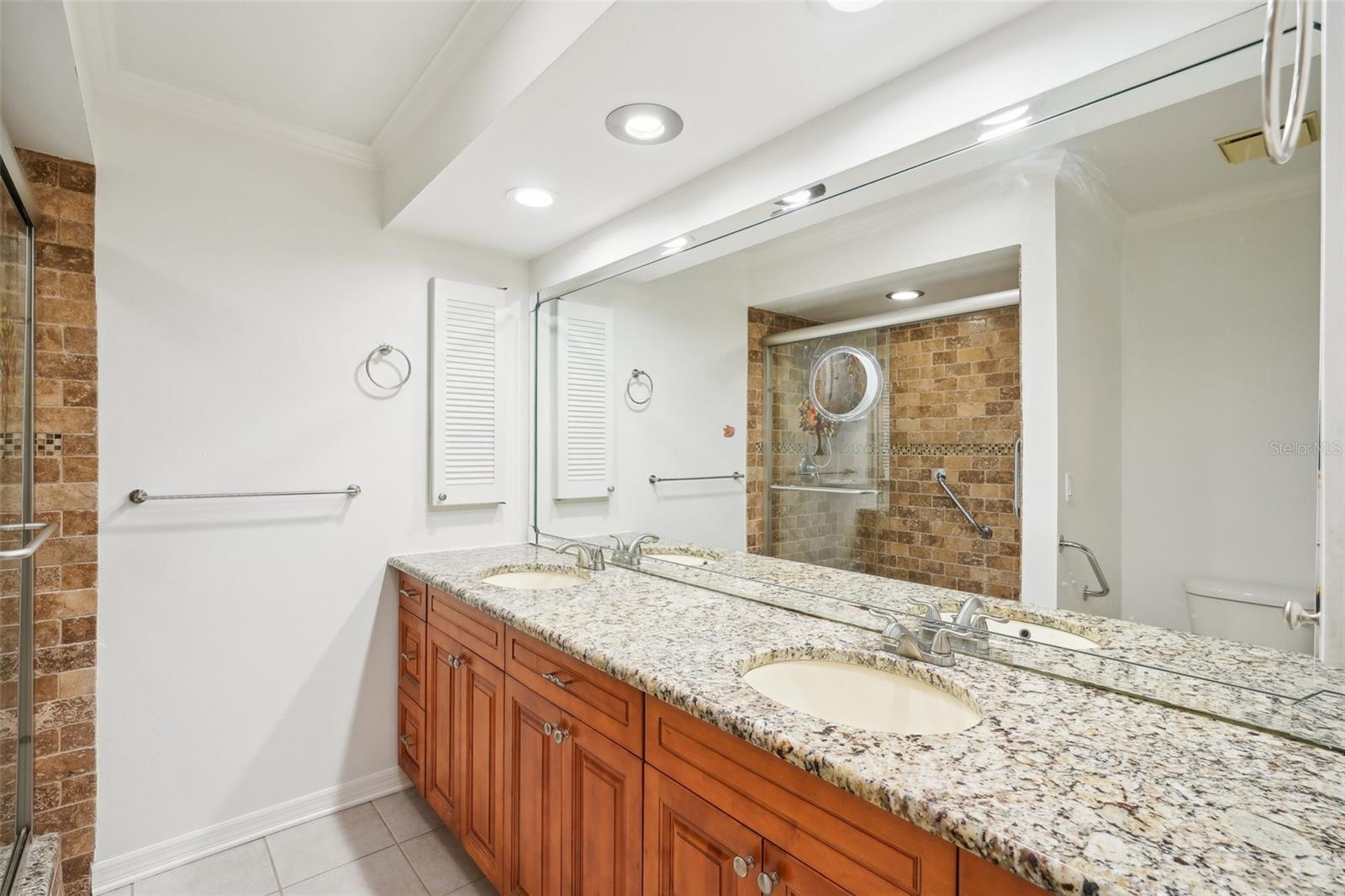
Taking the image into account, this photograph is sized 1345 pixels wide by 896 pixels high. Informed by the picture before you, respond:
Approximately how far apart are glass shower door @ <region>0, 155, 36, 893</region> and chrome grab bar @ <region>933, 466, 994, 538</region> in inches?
79.0

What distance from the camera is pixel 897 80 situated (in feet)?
4.69

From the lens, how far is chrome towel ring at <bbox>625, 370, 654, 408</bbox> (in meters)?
2.30

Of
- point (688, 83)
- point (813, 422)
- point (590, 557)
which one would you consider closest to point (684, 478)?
point (590, 557)

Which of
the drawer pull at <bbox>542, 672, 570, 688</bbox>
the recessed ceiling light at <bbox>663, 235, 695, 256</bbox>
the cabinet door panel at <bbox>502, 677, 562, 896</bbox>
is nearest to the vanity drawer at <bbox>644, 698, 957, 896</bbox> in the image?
the drawer pull at <bbox>542, 672, 570, 688</bbox>

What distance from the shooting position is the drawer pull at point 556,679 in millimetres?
1456

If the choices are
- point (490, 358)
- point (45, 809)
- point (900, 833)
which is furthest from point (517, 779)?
point (490, 358)

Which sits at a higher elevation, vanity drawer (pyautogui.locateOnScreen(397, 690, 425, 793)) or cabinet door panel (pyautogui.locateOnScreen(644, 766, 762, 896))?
cabinet door panel (pyautogui.locateOnScreen(644, 766, 762, 896))

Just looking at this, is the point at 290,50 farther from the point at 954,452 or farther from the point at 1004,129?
the point at 954,452

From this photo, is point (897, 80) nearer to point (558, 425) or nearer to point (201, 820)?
point (558, 425)

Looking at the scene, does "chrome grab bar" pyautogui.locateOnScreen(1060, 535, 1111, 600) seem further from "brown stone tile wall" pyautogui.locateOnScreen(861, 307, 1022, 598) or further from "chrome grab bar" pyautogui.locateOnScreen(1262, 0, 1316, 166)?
"chrome grab bar" pyautogui.locateOnScreen(1262, 0, 1316, 166)

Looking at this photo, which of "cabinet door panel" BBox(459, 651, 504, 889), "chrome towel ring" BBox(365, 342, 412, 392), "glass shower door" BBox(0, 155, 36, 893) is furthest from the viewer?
"chrome towel ring" BBox(365, 342, 412, 392)

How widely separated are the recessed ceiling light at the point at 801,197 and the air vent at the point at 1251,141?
32.1 inches

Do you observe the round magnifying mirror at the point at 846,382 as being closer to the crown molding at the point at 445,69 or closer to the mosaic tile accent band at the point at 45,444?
the crown molding at the point at 445,69

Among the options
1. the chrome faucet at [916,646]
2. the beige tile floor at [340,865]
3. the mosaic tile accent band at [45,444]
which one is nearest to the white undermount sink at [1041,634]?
the chrome faucet at [916,646]
